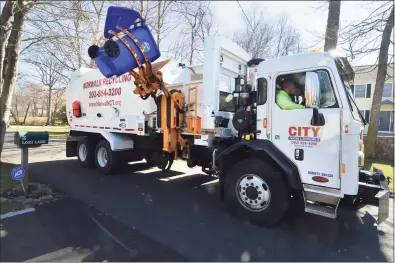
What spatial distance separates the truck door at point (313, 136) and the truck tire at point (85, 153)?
19.0 ft

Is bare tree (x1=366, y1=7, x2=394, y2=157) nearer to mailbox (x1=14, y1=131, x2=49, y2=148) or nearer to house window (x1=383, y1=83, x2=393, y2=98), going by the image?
mailbox (x1=14, y1=131, x2=49, y2=148)

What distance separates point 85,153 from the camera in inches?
321

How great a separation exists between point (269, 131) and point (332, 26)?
7.72 meters

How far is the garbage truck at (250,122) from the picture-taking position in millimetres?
3650

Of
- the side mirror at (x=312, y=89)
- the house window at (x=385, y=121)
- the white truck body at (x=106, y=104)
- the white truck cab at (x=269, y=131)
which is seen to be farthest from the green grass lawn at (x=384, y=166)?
the house window at (x=385, y=121)

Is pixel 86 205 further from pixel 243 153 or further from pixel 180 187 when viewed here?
pixel 243 153

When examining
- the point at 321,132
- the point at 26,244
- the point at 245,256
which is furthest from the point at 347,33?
the point at 26,244

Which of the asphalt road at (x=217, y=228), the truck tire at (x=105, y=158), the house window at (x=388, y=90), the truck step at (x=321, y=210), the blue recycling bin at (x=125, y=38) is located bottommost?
the asphalt road at (x=217, y=228)

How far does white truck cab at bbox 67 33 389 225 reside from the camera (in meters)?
3.62

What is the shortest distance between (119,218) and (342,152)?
11.3 ft

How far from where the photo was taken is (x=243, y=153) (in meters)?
4.50

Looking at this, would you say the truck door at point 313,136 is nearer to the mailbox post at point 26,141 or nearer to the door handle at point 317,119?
the door handle at point 317,119

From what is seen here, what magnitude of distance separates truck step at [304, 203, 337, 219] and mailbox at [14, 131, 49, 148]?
16.4 ft

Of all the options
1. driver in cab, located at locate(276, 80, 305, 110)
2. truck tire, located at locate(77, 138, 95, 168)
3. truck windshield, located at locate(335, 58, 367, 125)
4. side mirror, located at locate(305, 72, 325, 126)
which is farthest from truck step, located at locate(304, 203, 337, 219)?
truck tire, located at locate(77, 138, 95, 168)
